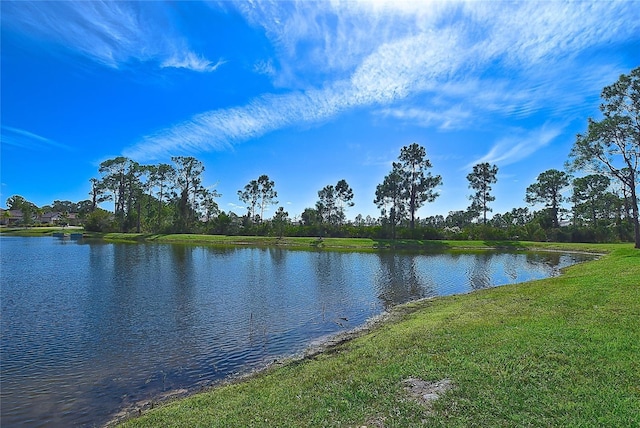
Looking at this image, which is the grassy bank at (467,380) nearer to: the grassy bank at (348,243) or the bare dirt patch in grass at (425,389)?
the bare dirt patch in grass at (425,389)

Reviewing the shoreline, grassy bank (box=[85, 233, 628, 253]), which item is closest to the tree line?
grassy bank (box=[85, 233, 628, 253])

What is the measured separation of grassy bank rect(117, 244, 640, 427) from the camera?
619cm

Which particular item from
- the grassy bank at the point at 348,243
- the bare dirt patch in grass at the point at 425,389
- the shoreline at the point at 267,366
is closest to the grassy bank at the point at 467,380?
the bare dirt patch in grass at the point at 425,389

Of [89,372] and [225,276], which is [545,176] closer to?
[225,276]

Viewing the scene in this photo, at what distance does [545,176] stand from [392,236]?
4253 cm

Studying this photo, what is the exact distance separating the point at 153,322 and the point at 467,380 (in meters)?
13.9

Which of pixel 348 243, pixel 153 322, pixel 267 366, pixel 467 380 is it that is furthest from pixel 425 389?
pixel 348 243

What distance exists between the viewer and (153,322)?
16.2 metres

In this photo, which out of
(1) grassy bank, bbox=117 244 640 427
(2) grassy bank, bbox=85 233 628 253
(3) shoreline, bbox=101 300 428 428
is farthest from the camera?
(2) grassy bank, bbox=85 233 628 253

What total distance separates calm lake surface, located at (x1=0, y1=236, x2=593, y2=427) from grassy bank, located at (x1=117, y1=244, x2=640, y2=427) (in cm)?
250

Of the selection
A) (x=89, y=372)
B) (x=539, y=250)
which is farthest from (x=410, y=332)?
(x=539, y=250)

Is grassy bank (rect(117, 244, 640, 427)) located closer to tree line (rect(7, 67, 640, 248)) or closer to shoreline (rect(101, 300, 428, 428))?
shoreline (rect(101, 300, 428, 428))

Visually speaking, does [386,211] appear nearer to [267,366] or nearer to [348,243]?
[348,243]

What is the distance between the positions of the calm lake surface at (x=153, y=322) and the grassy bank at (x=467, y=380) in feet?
8.21
